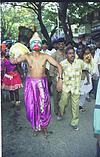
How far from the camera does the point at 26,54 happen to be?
605 centimetres

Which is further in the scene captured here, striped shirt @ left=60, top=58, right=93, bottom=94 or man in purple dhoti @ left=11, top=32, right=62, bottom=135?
striped shirt @ left=60, top=58, right=93, bottom=94

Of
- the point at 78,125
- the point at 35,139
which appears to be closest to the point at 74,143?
the point at 35,139

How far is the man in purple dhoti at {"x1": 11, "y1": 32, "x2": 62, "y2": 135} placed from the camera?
5.91 metres

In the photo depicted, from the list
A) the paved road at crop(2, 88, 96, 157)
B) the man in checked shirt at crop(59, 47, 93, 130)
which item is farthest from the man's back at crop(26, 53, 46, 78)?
the paved road at crop(2, 88, 96, 157)

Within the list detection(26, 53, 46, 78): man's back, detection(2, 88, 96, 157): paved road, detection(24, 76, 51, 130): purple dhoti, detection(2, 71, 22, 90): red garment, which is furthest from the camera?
detection(2, 71, 22, 90): red garment

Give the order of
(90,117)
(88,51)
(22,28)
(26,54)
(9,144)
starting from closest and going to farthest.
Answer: (9,144), (26,54), (90,117), (88,51), (22,28)

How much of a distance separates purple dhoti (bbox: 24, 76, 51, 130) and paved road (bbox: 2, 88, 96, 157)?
253mm

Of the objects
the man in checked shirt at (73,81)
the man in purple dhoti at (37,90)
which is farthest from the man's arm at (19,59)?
the man in checked shirt at (73,81)

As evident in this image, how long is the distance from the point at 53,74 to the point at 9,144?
2275 millimetres

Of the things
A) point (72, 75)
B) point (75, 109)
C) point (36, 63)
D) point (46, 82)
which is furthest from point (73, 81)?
point (36, 63)

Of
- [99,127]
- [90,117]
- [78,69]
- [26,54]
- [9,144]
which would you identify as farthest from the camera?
[90,117]

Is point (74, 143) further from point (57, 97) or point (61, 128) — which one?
point (57, 97)

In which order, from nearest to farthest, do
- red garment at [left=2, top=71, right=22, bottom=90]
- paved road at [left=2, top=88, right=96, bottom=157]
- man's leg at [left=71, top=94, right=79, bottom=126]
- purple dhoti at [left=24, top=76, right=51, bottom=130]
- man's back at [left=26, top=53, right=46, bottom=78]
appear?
paved road at [left=2, top=88, right=96, bottom=157] → purple dhoti at [left=24, top=76, right=51, bottom=130] → man's back at [left=26, top=53, right=46, bottom=78] → man's leg at [left=71, top=94, right=79, bottom=126] → red garment at [left=2, top=71, right=22, bottom=90]

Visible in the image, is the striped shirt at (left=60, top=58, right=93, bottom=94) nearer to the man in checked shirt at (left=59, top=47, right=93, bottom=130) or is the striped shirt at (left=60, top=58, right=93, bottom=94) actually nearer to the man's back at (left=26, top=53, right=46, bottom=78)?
the man in checked shirt at (left=59, top=47, right=93, bottom=130)
